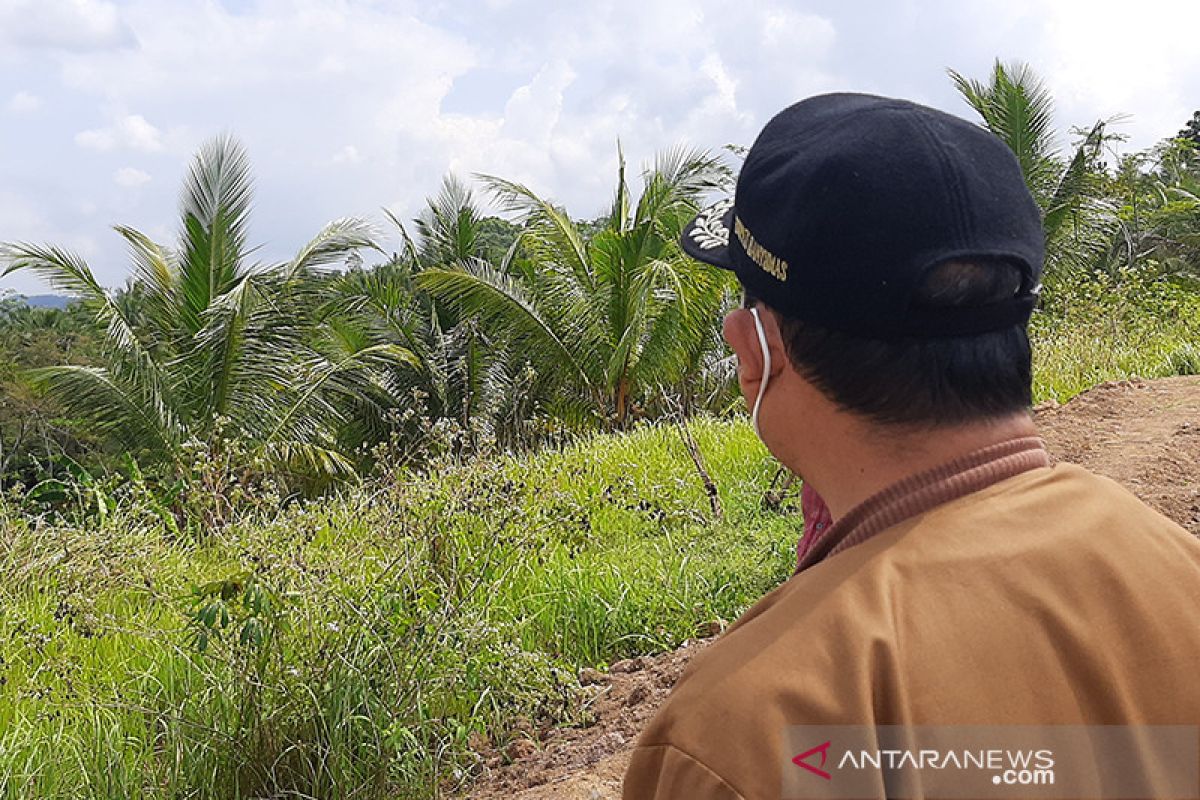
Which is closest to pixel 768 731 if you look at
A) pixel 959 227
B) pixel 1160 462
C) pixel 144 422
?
pixel 959 227

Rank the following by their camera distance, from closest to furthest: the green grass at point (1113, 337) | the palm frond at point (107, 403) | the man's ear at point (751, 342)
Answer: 1. the man's ear at point (751, 342)
2. the green grass at point (1113, 337)
3. the palm frond at point (107, 403)

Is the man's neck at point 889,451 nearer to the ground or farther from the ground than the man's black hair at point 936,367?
nearer to the ground

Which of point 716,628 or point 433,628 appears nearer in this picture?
point 433,628

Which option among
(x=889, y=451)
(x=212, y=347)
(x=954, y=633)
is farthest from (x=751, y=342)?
(x=212, y=347)

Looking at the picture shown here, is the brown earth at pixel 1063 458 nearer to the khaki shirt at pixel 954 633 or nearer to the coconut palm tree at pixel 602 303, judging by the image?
the khaki shirt at pixel 954 633

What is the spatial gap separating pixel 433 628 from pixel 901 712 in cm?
265

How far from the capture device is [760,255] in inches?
46.1

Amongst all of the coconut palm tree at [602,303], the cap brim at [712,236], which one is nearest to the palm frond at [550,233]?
the coconut palm tree at [602,303]

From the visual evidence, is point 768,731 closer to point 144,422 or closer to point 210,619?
point 210,619

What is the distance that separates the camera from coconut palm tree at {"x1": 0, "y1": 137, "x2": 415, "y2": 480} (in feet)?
47.1

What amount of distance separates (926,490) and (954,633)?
161 mm

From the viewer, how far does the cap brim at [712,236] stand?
1.33 m

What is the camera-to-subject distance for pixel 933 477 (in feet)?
3.60

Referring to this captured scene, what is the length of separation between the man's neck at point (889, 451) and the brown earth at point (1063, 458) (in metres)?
2.22
